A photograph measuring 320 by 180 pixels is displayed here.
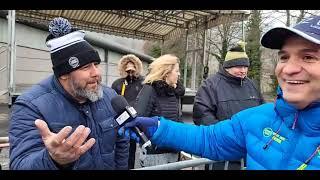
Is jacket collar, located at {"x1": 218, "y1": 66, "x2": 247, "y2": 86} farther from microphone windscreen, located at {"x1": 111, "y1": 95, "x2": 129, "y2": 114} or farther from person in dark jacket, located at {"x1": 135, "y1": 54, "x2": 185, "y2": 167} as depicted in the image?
microphone windscreen, located at {"x1": 111, "y1": 95, "x2": 129, "y2": 114}

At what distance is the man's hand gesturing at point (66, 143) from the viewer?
1.65m

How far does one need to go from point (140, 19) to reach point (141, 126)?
28.6 feet

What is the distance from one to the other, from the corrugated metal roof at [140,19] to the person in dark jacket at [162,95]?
15.0 feet

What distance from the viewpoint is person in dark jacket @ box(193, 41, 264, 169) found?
4.05 meters

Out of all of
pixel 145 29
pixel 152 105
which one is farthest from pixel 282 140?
pixel 145 29

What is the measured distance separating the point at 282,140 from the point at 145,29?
1018cm

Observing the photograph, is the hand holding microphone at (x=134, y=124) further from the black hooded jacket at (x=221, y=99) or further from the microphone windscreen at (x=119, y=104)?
the black hooded jacket at (x=221, y=99)

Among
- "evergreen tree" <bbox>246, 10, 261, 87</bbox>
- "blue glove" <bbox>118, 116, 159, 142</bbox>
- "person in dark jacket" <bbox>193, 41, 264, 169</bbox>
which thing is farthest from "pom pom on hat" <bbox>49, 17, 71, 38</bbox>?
"evergreen tree" <bbox>246, 10, 261, 87</bbox>

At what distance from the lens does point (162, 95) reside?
435 centimetres

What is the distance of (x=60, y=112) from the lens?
2357 millimetres

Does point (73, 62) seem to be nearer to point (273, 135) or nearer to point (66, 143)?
point (66, 143)

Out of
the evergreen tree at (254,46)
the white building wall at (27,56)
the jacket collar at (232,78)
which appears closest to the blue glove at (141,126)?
the jacket collar at (232,78)

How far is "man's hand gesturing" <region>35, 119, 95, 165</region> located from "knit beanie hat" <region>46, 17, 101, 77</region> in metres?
0.78
